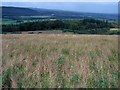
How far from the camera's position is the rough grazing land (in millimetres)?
6113

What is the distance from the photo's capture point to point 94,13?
1697cm

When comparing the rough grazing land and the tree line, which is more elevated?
the tree line

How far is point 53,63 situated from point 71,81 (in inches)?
45.4

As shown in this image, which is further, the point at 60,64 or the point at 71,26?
the point at 71,26

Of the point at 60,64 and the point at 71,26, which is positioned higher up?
the point at 71,26

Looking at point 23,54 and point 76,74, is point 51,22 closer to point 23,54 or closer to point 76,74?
point 23,54

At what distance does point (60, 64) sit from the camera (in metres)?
7.09

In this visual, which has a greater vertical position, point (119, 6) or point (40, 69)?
point (119, 6)

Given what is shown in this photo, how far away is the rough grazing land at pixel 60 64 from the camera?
241 inches

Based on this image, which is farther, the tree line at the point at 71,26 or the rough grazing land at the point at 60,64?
the tree line at the point at 71,26

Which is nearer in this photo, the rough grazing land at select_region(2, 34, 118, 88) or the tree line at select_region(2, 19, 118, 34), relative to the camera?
the rough grazing land at select_region(2, 34, 118, 88)

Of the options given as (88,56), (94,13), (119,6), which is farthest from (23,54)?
(94,13)

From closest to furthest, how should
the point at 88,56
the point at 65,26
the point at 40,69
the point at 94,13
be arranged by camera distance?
the point at 40,69, the point at 88,56, the point at 65,26, the point at 94,13

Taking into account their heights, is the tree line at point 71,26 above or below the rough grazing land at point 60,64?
above
